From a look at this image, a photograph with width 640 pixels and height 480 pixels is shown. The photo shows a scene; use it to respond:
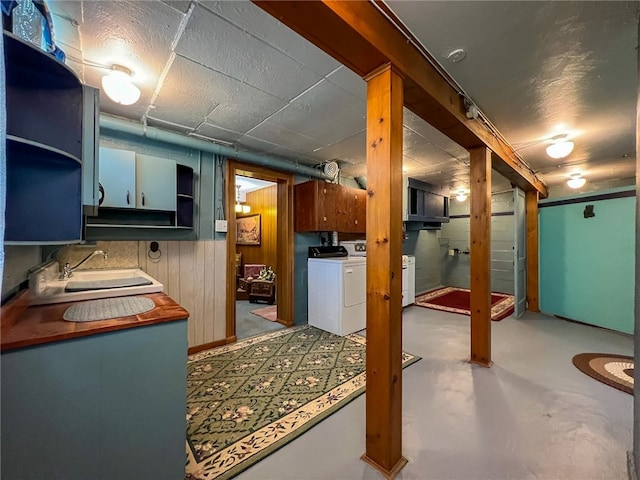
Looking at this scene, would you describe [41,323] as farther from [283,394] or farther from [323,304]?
[323,304]

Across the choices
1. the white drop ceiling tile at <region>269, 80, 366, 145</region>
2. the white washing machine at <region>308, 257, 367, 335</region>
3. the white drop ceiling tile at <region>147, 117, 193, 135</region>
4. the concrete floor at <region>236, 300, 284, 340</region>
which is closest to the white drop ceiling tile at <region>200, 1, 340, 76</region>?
the white drop ceiling tile at <region>269, 80, 366, 145</region>

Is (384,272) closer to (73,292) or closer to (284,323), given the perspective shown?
(73,292)

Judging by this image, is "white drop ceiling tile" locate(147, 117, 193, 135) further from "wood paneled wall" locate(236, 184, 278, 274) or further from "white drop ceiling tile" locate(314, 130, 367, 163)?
"wood paneled wall" locate(236, 184, 278, 274)

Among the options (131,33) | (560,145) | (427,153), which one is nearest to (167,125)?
(131,33)

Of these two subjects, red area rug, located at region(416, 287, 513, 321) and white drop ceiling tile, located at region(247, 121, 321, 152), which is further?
red area rug, located at region(416, 287, 513, 321)

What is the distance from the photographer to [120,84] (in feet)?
5.54

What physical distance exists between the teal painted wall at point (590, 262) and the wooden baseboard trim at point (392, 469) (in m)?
3.94

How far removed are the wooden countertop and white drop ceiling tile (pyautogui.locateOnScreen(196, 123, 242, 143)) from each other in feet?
6.16

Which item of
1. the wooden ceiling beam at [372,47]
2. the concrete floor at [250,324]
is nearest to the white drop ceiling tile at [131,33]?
the wooden ceiling beam at [372,47]

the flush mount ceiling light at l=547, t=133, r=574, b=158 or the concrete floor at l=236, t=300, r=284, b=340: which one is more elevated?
the flush mount ceiling light at l=547, t=133, r=574, b=158

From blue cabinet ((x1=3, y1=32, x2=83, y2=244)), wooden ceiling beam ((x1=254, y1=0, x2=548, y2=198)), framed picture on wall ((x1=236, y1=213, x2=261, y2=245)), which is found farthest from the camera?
framed picture on wall ((x1=236, y1=213, x2=261, y2=245))

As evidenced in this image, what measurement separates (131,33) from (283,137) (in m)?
1.54

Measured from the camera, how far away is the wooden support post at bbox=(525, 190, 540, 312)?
4434 mm

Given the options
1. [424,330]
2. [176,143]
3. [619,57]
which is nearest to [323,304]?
[424,330]
